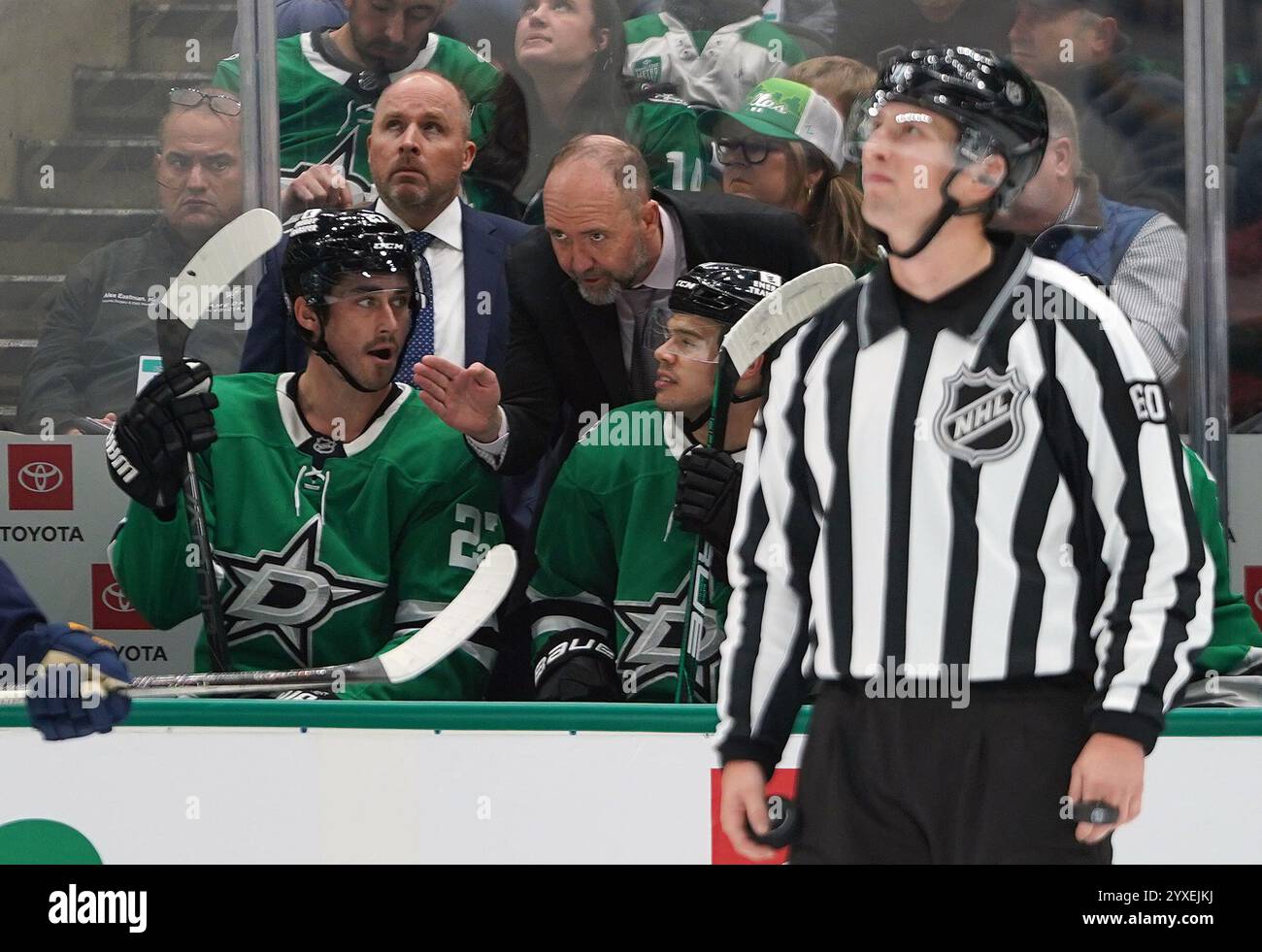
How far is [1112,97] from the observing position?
2910 mm

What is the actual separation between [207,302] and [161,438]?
0.85 feet

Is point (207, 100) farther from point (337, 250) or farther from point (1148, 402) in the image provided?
point (1148, 402)

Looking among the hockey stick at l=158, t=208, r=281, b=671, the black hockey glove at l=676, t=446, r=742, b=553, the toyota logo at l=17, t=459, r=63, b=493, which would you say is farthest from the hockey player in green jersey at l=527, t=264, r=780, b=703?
the toyota logo at l=17, t=459, r=63, b=493

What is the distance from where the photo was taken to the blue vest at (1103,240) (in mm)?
2900

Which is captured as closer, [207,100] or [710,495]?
[710,495]

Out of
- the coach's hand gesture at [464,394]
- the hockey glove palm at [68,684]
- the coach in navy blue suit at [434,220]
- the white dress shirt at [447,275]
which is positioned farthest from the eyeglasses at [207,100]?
the hockey glove palm at [68,684]

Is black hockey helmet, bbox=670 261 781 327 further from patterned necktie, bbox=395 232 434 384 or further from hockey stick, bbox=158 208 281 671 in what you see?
hockey stick, bbox=158 208 281 671

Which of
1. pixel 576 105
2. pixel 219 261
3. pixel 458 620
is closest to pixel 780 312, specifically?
pixel 576 105

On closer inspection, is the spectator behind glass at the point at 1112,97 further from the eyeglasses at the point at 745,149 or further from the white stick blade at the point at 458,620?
the white stick blade at the point at 458,620

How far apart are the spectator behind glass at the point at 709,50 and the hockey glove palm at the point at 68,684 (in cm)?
136

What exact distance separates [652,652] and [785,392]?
608 millimetres

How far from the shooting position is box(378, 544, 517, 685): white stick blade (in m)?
2.94
